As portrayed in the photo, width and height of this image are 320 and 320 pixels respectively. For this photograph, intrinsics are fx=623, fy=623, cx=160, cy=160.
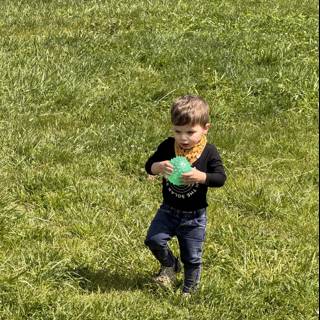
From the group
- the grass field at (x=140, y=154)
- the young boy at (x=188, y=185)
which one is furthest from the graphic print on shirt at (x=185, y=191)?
the grass field at (x=140, y=154)

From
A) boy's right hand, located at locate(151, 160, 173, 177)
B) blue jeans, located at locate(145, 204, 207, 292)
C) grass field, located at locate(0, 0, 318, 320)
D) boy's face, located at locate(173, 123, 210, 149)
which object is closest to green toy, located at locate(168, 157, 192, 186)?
boy's right hand, located at locate(151, 160, 173, 177)

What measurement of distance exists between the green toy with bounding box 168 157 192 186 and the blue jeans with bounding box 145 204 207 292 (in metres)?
0.32

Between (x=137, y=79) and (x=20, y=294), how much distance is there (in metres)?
4.86

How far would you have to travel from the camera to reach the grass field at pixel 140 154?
4.60m

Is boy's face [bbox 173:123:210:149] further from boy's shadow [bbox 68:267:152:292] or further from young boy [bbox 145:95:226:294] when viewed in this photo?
boy's shadow [bbox 68:267:152:292]

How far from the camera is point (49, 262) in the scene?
4.73m

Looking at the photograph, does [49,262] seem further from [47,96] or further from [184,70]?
[184,70]

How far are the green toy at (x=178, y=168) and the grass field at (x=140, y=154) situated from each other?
2.91 ft

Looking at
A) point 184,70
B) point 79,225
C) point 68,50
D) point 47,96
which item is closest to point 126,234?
point 79,225

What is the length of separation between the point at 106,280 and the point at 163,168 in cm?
113

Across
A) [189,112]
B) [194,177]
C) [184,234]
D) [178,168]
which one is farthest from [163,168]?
[184,234]

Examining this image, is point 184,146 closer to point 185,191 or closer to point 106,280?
point 185,191

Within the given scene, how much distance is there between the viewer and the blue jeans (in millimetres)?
4445

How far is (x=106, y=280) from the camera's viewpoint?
4.82 metres
